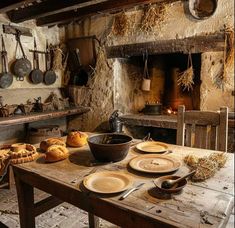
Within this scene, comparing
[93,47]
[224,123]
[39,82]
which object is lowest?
[224,123]

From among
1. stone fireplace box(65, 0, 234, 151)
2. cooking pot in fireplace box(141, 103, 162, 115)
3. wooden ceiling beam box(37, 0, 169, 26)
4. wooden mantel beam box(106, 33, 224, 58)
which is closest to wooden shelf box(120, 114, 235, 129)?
cooking pot in fireplace box(141, 103, 162, 115)

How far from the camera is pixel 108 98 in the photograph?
12.4ft

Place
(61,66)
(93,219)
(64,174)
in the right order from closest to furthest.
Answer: (64,174) → (93,219) → (61,66)

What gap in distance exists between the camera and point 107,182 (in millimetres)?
1096

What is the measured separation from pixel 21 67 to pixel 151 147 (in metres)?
2.66

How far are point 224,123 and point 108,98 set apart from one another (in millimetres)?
2260

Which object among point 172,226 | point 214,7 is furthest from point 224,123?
point 214,7

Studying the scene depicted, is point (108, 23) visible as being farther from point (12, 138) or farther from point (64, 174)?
point (64, 174)

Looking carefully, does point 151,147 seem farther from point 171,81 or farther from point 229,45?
point 171,81

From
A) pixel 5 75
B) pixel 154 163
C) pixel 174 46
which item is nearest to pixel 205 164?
pixel 154 163

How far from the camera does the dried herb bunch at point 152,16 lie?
3.10 meters

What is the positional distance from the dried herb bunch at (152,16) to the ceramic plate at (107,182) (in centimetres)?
252

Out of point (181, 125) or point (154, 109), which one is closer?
point (181, 125)

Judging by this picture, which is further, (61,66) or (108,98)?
(61,66)
